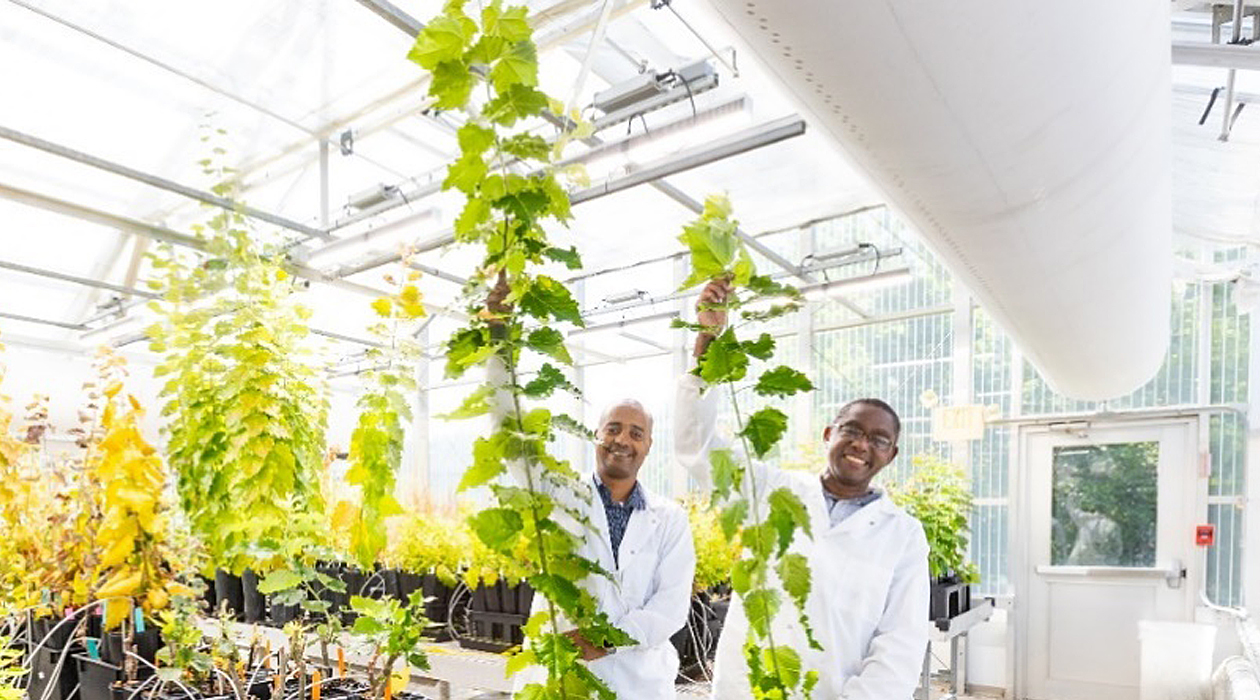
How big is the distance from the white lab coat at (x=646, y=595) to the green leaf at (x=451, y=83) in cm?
117

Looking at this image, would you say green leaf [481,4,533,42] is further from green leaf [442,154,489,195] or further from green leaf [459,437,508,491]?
green leaf [459,437,508,491]

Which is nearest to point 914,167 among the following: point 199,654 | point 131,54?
point 199,654

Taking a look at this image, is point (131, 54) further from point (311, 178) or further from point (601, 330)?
point (601, 330)

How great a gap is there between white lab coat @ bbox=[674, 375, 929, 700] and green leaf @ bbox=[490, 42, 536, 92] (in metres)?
0.97

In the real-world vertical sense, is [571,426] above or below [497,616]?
above

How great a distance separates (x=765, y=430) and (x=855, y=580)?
1.15m

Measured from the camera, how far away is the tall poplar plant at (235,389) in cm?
167

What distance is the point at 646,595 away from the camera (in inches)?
77.0

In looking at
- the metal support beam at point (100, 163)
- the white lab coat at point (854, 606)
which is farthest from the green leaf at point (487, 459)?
the metal support beam at point (100, 163)

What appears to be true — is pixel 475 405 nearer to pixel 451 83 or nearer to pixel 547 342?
pixel 547 342

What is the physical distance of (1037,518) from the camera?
5.87 meters

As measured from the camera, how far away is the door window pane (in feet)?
18.1

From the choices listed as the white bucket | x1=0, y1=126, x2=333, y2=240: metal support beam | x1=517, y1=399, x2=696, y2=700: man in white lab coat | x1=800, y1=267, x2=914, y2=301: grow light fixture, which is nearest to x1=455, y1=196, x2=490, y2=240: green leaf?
x1=517, y1=399, x2=696, y2=700: man in white lab coat

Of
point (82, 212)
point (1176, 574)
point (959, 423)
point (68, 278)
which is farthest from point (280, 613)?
point (1176, 574)
